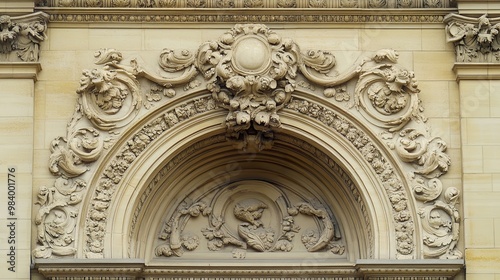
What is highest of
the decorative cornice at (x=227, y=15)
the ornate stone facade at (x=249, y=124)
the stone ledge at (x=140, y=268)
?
the decorative cornice at (x=227, y=15)

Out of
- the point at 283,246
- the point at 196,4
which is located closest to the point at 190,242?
the point at 283,246

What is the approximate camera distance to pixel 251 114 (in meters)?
22.8

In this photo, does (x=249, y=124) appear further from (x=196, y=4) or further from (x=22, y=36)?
(x=22, y=36)

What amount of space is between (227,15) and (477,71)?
136 inches

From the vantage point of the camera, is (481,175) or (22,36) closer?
(481,175)

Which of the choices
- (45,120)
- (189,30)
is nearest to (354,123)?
(189,30)

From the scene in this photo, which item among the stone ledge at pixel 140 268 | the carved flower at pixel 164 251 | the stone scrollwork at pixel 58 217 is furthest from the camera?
the carved flower at pixel 164 251

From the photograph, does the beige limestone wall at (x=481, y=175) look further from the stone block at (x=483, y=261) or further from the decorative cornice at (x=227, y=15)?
the decorative cornice at (x=227, y=15)

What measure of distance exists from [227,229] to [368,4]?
367 cm

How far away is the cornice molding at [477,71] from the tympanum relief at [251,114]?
0.61 metres

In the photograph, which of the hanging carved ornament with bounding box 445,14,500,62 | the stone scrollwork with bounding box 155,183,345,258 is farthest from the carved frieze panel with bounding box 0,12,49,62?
the hanging carved ornament with bounding box 445,14,500,62

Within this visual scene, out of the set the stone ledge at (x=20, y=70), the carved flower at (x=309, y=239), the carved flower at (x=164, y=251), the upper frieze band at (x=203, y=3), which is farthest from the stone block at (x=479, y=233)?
the stone ledge at (x=20, y=70)

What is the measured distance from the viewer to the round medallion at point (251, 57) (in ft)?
74.7

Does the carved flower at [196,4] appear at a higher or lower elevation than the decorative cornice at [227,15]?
higher
